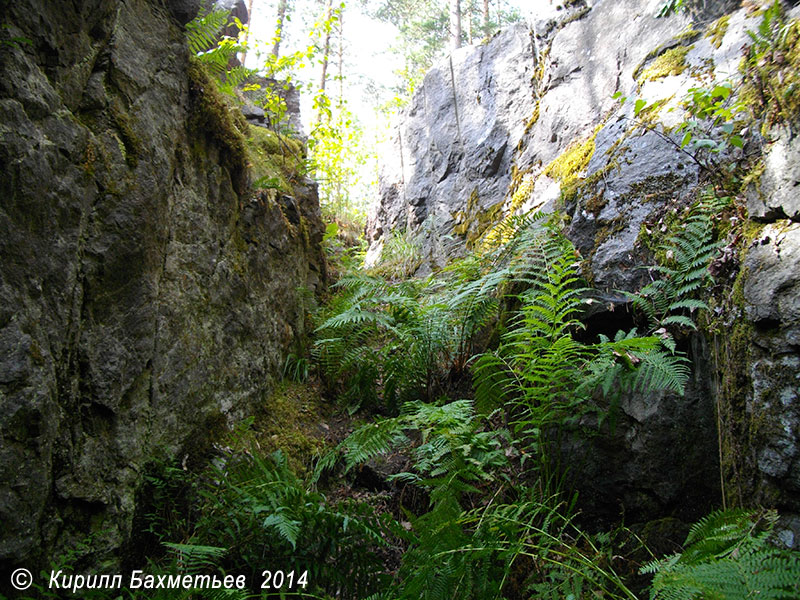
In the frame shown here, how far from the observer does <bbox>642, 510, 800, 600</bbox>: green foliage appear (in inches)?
44.4

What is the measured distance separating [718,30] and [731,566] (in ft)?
12.6

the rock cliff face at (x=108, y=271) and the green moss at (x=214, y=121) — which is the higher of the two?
the green moss at (x=214, y=121)

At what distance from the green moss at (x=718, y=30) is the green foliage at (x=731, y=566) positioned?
3.38 metres

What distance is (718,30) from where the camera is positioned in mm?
3412

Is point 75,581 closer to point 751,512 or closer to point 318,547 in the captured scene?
point 318,547

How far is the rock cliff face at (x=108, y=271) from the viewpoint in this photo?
5.37 ft

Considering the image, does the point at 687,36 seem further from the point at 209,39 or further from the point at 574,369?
the point at 209,39

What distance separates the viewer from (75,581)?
Result: 65.3 inches

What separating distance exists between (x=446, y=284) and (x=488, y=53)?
4.48m

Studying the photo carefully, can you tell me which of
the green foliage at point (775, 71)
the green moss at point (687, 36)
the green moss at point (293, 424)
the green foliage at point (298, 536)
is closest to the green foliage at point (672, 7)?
the green moss at point (687, 36)

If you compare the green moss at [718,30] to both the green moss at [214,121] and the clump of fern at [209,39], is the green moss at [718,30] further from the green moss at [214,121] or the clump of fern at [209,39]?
the green moss at [214,121]

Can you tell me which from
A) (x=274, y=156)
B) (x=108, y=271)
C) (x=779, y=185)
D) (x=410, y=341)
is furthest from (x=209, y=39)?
(x=779, y=185)

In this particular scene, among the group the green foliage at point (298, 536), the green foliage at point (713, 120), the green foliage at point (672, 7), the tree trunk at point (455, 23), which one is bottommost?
the green foliage at point (298, 536)

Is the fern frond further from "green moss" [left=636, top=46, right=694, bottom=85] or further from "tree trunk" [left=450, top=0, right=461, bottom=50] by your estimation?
"tree trunk" [left=450, top=0, right=461, bottom=50]
